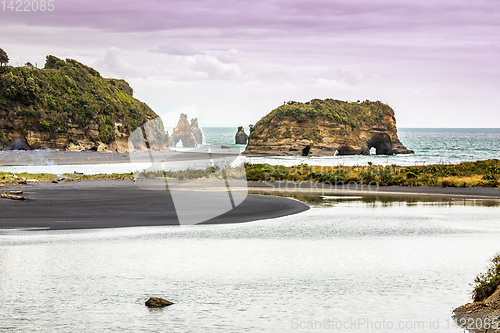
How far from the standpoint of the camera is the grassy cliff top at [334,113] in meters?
121

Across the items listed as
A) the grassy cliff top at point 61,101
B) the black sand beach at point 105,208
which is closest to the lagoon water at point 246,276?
the black sand beach at point 105,208

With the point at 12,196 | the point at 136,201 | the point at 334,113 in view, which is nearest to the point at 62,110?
the point at 334,113

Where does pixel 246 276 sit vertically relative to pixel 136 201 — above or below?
below

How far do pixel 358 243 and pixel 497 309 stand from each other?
37.5 feet

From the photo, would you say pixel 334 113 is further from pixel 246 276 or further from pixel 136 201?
pixel 246 276

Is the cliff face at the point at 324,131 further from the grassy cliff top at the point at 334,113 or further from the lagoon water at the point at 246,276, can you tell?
the lagoon water at the point at 246,276

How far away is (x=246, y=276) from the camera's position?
651 inches

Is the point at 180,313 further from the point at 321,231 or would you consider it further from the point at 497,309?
the point at 321,231

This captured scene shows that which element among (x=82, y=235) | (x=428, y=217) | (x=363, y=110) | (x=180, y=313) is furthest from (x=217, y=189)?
(x=363, y=110)

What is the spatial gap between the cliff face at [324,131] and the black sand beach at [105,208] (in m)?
78.2

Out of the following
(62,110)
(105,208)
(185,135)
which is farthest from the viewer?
(185,135)

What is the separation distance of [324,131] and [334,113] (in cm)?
559

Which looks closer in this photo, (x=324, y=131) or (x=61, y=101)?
(x=61, y=101)

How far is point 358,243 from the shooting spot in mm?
22203
